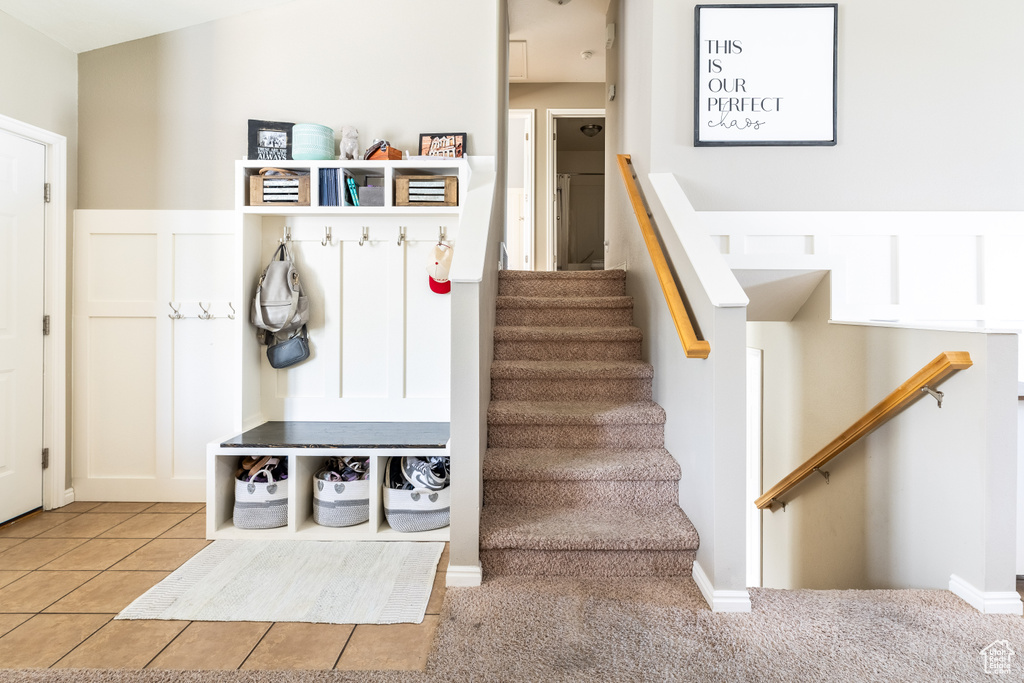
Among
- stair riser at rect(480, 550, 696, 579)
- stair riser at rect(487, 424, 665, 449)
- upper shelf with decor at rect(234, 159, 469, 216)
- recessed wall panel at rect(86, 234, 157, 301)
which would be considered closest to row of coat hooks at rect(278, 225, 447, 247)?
upper shelf with decor at rect(234, 159, 469, 216)

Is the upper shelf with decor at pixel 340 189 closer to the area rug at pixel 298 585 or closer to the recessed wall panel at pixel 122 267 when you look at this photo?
the recessed wall panel at pixel 122 267

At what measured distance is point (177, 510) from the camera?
3.00 m

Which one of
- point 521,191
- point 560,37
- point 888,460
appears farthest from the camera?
point 521,191

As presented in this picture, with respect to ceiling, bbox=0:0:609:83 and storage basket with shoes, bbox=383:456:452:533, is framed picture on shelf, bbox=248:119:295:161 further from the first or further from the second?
storage basket with shoes, bbox=383:456:452:533

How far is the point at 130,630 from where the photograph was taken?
71.8 inches

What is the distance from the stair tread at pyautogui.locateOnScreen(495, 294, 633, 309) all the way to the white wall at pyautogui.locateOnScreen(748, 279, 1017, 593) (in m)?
0.98

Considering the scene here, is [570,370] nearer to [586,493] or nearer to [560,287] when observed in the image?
[586,493]

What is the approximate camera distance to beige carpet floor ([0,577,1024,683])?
1548 millimetres

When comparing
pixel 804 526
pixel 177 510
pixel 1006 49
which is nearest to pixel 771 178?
pixel 1006 49

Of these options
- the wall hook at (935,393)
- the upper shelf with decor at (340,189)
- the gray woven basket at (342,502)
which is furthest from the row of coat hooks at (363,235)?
the wall hook at (935,393)

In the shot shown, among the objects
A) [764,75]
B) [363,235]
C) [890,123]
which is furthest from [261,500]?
[890,123]

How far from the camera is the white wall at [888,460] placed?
6.01 feet

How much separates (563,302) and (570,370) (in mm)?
629

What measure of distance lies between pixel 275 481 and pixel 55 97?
228 centimetres
